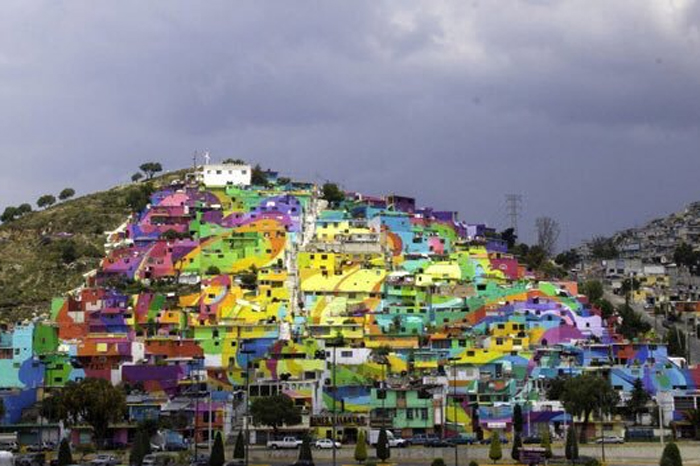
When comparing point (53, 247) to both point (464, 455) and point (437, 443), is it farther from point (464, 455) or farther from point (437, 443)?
point (464, 455)

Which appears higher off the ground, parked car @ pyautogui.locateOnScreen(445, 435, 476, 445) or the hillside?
the hillside

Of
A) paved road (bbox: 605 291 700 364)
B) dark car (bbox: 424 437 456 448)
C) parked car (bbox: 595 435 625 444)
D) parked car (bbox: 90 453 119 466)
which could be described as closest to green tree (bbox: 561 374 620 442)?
parked car (bbox: 595 435 625 444)

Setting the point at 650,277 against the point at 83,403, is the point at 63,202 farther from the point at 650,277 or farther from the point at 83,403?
the point at 83,403

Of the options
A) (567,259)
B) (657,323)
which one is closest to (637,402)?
(657,323)

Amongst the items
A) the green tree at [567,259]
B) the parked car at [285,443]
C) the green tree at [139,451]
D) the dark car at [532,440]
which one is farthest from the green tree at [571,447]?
the green tree at [567,259]

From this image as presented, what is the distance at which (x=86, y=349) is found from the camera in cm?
6450

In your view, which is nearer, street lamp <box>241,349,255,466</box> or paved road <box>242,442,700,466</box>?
paved road <box>242,442,700,466</box>

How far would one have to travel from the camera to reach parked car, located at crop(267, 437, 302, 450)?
52862 mm

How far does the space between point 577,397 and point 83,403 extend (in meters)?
22.3

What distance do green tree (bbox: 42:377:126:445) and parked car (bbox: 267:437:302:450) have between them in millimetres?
7091

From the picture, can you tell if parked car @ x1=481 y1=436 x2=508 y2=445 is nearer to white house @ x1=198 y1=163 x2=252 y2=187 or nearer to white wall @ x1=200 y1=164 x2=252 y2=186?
white house @ x1=198 y1=163 x2=252 y2=187

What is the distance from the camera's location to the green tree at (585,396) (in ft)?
176

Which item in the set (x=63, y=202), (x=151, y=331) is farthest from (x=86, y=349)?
(x=63, y=202)

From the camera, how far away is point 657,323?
290 ft
